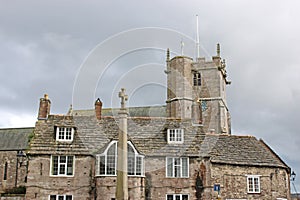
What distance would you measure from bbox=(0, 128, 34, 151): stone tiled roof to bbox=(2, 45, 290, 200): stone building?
105 ft

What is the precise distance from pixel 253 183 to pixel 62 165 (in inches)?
641

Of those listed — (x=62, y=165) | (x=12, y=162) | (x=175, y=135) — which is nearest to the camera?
(x=62, y=165)

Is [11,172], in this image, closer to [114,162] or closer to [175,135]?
[114,162]

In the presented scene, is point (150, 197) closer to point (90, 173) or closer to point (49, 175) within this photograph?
point (90, 173)

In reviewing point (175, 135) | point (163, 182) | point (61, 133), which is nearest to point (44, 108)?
point (61, 133)

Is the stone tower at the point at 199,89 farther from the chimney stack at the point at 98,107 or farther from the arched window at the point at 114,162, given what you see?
the arched window at the point at 114,162

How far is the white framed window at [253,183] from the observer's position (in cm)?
3488

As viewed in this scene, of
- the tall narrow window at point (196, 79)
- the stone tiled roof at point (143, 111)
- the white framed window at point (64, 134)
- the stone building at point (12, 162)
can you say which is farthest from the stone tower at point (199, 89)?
the white framed window at point (64, 134)

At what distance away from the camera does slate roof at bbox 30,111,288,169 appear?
31.9 meters

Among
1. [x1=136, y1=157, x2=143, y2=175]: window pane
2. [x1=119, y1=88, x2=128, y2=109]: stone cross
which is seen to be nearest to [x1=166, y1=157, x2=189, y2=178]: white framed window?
[x1=136, y1=157, x2=143, y2=175]: window pane

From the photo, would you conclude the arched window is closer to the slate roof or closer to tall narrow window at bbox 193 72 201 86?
the slate roof

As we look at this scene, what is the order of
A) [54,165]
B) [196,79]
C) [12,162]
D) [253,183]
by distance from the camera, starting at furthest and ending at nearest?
[196,79], [12,162], [253,183], [54,165]

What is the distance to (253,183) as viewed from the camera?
3503 cm

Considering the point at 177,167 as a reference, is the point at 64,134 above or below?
above
